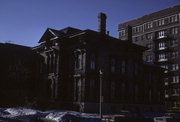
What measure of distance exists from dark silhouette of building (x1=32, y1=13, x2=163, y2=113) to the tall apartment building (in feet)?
63.0

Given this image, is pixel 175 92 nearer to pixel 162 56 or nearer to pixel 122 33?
pixel 162 56

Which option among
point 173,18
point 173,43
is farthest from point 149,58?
point 173,18

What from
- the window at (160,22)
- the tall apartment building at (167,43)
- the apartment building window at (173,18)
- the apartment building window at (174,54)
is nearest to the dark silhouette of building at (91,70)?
the tall apartment building at (167,43)

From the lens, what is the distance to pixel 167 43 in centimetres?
6384

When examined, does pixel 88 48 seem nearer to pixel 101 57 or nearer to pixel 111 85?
pixel 101 57

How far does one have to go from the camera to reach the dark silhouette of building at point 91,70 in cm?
3619

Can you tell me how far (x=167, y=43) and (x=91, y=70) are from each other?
34.1m

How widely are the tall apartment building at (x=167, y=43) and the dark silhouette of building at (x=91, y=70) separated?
19.2 metres

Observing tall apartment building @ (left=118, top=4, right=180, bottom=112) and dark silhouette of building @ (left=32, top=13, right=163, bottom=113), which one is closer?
dark silhouette of building @ (left=32, top=13, right=163, bottom=113)

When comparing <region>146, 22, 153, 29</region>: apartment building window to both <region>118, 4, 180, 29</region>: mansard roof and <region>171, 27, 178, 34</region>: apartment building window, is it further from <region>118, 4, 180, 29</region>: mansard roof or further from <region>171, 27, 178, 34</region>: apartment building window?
<region>171, 27, 178, 34</region>: apartment building window

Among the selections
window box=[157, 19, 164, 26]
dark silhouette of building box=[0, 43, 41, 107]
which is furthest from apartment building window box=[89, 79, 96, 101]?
window box=[157, 19, 164, 26]

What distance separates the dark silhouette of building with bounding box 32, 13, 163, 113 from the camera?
36.2m

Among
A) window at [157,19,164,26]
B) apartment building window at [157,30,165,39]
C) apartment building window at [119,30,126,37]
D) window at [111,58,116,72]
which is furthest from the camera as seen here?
apartment building window at [119,30,126,37]

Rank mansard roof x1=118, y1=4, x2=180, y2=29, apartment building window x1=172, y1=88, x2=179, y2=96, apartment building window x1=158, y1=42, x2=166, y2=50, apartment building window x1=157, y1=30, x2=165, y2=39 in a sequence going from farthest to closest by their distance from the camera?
apartment building window x1=157, y1=30, x2=165, y2=39 → apartment building window x1=158, y1=42, x2=166, y2=50 → mansard roof x1=118, y1=4, x2=180, y2=29 → apartment building window x1=172, y1=88, x2=179, y2=96
